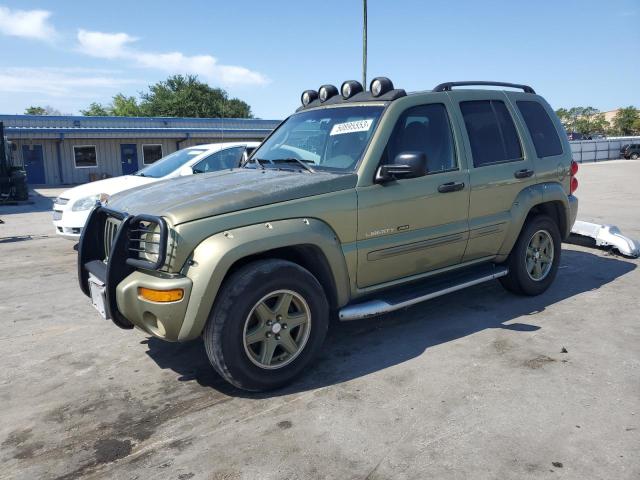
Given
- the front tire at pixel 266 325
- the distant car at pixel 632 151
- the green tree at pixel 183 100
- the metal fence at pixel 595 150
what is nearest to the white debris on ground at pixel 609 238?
the front tire at pixel 266 325

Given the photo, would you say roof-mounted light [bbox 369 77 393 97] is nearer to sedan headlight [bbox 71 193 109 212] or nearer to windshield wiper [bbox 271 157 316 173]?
windshield wiper [bbox 271 157 316 173]

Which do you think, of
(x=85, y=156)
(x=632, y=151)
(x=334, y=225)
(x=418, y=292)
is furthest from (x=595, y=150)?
(x=334, y=225)

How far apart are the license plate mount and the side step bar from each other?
1.62m

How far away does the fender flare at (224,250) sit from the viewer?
3164 millimetres

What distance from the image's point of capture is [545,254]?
5426mm

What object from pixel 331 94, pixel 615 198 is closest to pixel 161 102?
pixel 615 198


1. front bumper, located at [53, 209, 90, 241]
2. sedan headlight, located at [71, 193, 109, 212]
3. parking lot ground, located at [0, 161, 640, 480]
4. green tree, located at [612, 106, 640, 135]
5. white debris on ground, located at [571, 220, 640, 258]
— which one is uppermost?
green tree, located at [612, 106, 640, 135]

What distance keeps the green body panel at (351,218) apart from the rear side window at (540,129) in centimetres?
10

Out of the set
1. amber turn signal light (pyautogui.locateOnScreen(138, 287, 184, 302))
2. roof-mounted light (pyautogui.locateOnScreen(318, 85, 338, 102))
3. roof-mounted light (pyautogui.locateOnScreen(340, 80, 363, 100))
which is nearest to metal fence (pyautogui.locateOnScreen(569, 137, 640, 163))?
roof-mounted light (pyautogui.locateOnScreen(318, 85, 338, 102))

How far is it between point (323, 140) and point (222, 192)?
3.88 ft

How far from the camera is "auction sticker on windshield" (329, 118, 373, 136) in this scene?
13.6ft

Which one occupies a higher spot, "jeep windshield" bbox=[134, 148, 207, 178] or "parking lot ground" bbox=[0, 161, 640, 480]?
"jeep windshield" bbox=[134, 148, 207, 178]

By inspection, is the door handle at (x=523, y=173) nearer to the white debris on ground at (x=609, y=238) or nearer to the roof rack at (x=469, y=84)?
the roof rack at (x=469, y=84)

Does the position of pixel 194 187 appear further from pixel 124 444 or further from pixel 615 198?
pixel 615 198
